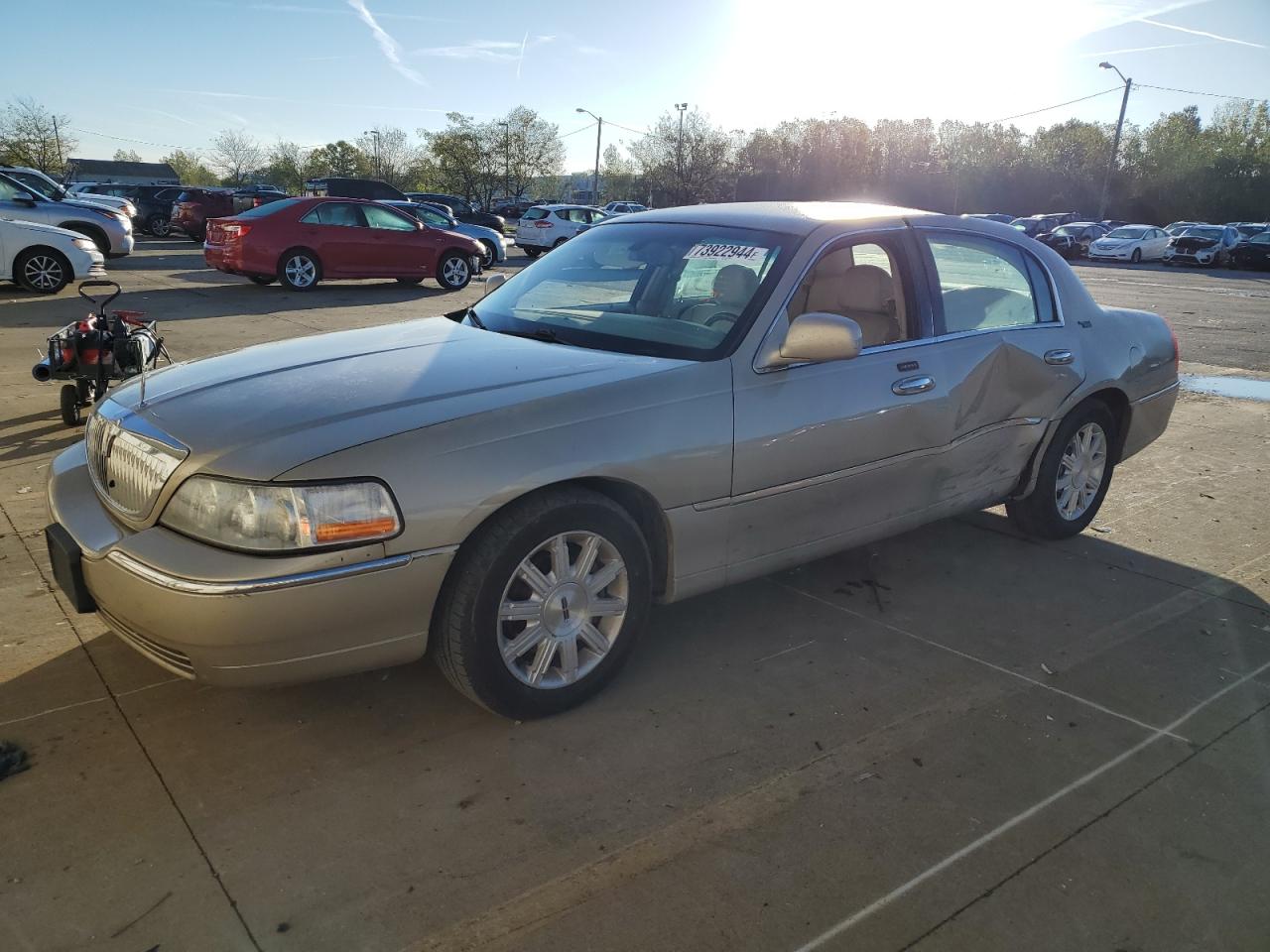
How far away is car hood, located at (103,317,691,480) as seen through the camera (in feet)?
8.96

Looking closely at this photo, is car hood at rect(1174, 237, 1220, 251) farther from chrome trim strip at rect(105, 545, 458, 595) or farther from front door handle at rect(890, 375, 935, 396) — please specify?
chrome trim strip at rect(105, 545, 458, 595)

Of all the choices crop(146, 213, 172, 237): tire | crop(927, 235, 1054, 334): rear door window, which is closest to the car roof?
crop(927, 235, 1054, 334): rear door window

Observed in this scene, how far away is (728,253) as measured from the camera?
3.85 m

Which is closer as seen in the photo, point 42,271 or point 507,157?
point 42,271

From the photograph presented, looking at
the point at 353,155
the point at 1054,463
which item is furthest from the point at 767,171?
the point at 1054,463

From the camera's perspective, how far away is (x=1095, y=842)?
264cm

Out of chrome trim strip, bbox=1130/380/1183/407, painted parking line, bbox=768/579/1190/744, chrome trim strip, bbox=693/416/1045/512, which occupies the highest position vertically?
chrome trim strip, bbox=1130/380/1183/407

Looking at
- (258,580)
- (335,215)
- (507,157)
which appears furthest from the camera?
(507,157)

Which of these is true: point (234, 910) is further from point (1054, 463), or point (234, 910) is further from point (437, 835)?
point (1054, 463)

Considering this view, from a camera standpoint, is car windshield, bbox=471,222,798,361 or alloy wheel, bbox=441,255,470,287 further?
alloy wheel, bbox=441,255,470,287

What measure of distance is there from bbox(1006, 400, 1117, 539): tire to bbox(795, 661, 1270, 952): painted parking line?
4.58ft

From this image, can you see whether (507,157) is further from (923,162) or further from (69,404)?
(69,404)

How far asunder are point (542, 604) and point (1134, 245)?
4001 centimetres

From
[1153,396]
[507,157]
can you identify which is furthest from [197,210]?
[507,157]
